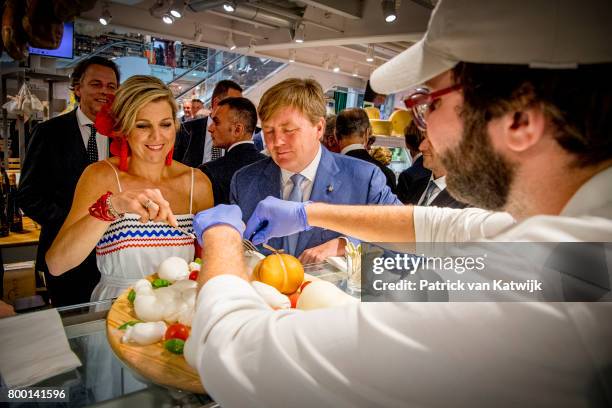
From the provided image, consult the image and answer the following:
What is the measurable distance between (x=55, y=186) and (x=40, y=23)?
6.03 feet

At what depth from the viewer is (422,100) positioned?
97 cm

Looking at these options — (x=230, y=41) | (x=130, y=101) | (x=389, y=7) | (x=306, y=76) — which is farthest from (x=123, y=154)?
(x=306, y=76)

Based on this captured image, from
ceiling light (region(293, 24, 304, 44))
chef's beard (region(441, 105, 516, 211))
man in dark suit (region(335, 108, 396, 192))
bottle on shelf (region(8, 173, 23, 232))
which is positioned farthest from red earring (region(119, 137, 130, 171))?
ceiling light (region(293, 24, 304, 44))

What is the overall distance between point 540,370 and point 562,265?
0.19 metres

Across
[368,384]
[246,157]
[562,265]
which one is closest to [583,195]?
[562,265]

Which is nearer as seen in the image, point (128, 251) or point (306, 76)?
point (128, 251)

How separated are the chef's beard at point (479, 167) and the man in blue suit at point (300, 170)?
1.48 meters

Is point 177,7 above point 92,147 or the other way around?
above

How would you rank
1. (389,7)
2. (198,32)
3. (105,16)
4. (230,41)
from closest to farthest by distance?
(389,7), (105,16), (198,32), (230,41)

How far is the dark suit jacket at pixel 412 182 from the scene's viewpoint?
371cm

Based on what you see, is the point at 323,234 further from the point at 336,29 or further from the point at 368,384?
the point at 336,29

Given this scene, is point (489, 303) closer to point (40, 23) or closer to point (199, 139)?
point (40, 23)

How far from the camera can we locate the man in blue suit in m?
2.43

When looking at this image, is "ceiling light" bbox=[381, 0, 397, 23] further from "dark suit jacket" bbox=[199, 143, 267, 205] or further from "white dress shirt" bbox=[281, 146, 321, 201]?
"white dress shirt" bbox=[281, 146, 321, 201]
